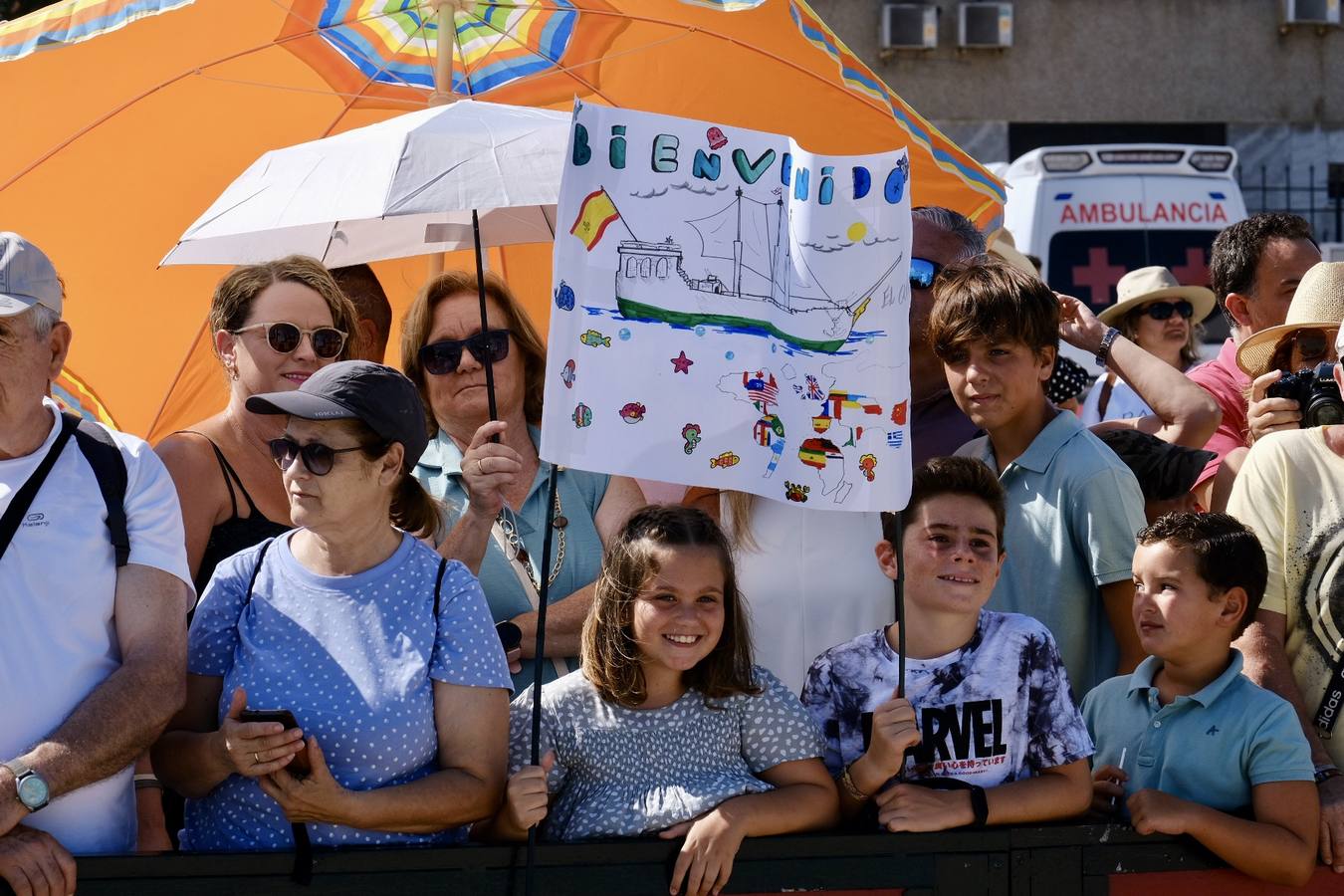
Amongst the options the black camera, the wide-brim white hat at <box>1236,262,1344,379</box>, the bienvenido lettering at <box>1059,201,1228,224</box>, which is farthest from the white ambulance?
the black camera

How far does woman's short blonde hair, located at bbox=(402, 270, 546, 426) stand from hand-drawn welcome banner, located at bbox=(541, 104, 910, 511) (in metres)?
1.16

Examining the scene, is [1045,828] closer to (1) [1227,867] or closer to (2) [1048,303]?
(1) [1227,867]

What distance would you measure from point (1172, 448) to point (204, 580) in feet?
7.67

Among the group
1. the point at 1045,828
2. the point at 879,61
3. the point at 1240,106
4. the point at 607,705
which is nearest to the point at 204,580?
the point at 607,705

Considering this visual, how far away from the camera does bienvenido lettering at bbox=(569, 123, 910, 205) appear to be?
3.13 m

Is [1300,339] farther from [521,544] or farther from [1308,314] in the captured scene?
[521,544]

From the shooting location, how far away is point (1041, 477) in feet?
12.5

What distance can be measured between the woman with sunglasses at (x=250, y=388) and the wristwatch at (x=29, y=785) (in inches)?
36.5

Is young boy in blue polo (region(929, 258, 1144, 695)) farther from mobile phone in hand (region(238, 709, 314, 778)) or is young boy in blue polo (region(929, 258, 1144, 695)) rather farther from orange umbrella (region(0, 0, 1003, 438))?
mobile phone in hand (region(238, 709, 314, 778))

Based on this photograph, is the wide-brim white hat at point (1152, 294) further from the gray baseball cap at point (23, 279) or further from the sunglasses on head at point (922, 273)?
the gray baseball cap at point (23, 279)

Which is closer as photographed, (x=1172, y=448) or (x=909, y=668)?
(x=909, y=668)

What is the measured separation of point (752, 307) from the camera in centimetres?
316

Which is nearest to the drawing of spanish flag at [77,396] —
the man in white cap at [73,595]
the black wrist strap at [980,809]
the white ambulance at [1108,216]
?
the man in white cap at [73,595]

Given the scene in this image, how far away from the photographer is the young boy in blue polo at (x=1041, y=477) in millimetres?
3705
